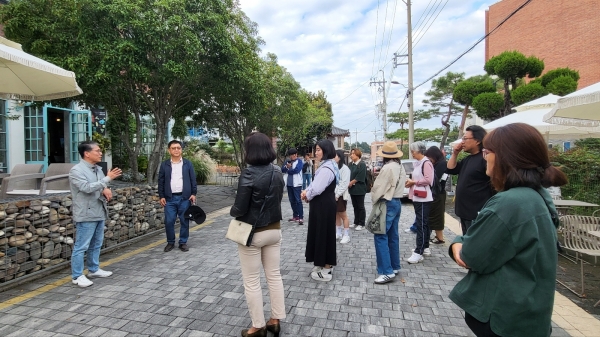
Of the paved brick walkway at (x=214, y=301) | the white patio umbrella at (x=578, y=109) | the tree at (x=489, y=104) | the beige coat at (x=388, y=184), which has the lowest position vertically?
the paved brick walkway at (x=214, y=301)

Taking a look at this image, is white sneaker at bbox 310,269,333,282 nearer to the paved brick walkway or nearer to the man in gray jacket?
the paved brick walkway

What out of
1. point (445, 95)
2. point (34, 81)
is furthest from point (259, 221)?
point (445, 95)

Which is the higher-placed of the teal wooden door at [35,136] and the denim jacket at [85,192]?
the teal wooden door at [35,136]

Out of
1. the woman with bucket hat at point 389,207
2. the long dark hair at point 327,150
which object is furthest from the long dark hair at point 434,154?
the long dark hair at point 327,150

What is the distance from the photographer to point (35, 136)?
10672 mm

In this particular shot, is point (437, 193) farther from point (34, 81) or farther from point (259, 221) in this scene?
point (34, 81)

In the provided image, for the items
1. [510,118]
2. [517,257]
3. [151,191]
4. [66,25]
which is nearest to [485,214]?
[517,257]

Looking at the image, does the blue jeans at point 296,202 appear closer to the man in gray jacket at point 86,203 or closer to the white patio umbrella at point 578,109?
the man in gray jacket at point 86,203

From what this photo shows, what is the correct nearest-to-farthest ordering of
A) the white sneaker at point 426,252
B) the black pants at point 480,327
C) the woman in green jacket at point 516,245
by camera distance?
the woman in green jacket at point 516,245
the black pants at point 480,327
the white sneaker at point 426,252

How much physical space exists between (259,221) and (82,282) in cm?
263

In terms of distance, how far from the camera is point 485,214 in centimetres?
155

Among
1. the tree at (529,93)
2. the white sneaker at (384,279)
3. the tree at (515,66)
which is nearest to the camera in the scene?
the white sneaker at (384,279)

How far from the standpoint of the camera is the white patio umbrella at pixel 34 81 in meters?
4.26

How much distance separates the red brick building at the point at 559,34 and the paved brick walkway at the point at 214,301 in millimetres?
26328
